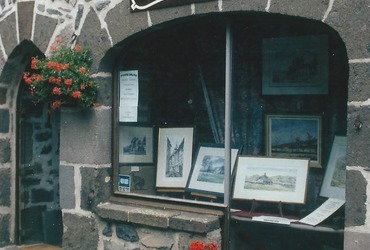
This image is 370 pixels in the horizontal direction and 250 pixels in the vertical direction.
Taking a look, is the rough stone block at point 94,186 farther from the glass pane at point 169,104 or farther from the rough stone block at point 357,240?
the rough stone block at point 357,240

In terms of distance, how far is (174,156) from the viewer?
5.57 meters

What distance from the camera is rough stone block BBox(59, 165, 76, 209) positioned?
547 cm

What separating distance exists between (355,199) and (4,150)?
3.91 meters

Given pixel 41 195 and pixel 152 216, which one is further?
pixel 41 195

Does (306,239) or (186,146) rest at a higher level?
(186,146)

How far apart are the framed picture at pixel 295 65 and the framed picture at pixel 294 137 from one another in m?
0.25

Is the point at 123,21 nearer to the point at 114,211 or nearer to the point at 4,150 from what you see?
the point at 114,211

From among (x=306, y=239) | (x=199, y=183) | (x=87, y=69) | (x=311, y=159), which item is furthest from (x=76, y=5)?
(x=306, y=239)

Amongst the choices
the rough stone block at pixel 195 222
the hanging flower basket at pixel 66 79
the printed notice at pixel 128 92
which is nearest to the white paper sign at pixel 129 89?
the printed notice at pixel 128 92

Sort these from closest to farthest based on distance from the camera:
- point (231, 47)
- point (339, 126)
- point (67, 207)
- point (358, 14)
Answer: point (358, 14) → point (231, 47) → point (339, 126) → point (67, 207)

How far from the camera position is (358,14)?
12.7ft

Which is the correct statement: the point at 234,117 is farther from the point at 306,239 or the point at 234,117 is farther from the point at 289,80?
the point at 306,239

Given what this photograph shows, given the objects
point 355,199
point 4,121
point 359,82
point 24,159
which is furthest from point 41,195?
point 359,82

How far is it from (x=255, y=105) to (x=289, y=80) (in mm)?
409
